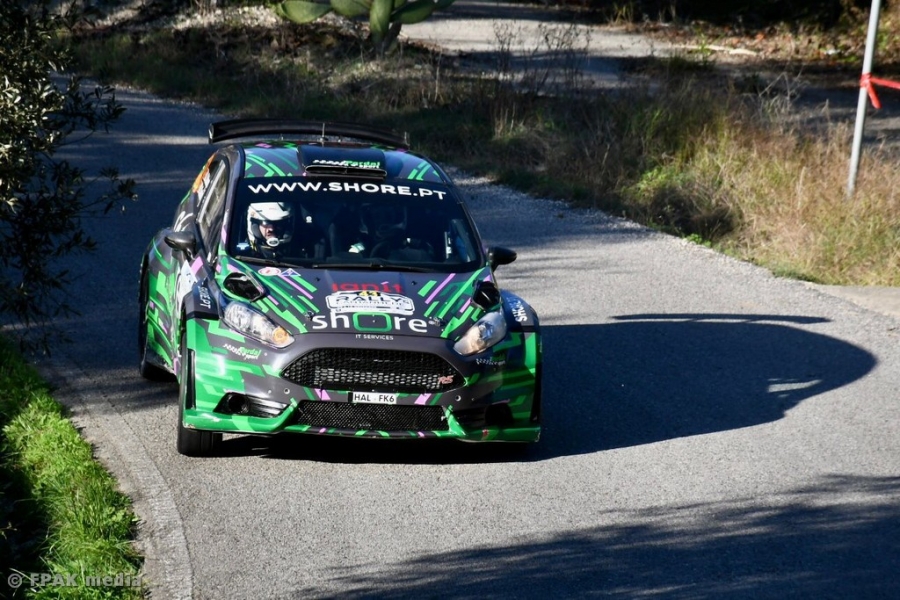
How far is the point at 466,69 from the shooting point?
78.1 ft

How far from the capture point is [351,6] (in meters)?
22.9

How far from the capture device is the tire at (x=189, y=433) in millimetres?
7363

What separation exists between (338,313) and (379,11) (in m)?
15.9

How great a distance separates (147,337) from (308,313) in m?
2.10

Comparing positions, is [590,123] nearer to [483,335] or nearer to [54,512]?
[483,335]

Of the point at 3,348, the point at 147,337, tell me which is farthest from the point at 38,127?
the point at 3,348

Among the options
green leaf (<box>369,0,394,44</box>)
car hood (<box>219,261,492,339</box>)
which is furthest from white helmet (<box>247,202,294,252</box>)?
green leaf (<box>369,0,394,44</box>)

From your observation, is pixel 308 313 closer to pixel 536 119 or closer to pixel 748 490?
pixel 748 490

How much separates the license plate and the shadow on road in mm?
1047

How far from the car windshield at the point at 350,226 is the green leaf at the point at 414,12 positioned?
14.5m

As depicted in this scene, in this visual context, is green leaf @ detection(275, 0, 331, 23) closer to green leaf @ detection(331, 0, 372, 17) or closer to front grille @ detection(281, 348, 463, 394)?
green leaf @ detection(331, 0, 372, 17)

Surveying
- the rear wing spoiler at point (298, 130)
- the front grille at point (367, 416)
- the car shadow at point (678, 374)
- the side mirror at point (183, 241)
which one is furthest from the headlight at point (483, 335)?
the rear wing spoiler at point (298, 130)

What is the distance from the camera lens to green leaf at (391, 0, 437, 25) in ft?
74.5

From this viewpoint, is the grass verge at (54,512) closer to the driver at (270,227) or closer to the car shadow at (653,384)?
the car shadow at (653,384)
